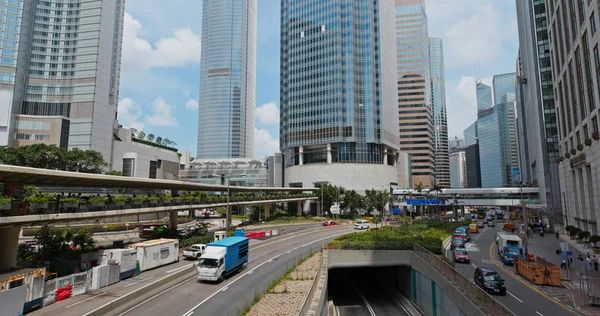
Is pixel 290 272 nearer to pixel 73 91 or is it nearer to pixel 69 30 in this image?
pixel 73 91

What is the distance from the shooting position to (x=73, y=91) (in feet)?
343

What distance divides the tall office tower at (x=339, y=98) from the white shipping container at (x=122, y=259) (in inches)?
3389

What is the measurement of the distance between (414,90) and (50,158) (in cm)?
16210

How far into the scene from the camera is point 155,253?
31828mm

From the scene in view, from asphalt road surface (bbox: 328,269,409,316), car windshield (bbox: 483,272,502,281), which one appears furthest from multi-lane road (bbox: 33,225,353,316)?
car windshield (bbox: 483,272,502,281)

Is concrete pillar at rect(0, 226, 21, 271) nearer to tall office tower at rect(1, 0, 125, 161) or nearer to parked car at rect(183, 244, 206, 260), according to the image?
parked car at rect(183, 244, 206, 260)

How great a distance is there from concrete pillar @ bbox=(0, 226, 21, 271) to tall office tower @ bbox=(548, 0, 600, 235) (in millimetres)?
60576

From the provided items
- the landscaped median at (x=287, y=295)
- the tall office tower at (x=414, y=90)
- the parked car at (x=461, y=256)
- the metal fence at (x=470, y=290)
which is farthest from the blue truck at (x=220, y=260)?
the tall office tower at (x=414, y=90)

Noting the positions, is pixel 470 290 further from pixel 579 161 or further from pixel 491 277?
pixel 579 161

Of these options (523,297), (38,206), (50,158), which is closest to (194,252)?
(38,206)

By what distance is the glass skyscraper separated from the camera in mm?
177750

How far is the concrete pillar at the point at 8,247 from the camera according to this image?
25.2 meters

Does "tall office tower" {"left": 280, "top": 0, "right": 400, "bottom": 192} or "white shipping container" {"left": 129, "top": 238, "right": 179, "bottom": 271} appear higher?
"tall office tower" {"left": 280, "top": 0, "right": 400, "bottom": 192}

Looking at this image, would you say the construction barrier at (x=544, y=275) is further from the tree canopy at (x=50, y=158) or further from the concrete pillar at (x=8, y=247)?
the tree canopy at (x=50, y=158)
